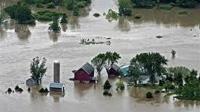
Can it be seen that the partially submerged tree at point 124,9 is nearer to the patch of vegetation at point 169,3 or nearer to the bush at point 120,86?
the patch of vegetation at point 169,3

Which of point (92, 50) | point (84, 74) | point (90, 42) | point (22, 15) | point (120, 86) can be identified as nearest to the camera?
point (120, 86)

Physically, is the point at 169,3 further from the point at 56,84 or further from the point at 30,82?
the point at 56,84

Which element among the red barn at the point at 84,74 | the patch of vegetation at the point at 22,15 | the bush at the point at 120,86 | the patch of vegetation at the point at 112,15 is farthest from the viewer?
the patch of vegetation at the point at 112,15

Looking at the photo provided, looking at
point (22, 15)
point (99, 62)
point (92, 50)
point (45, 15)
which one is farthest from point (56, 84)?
point (45, 15)

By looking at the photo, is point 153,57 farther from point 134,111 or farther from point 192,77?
point 134,111

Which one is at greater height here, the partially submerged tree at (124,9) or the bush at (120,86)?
the partially submerged tree at (124,9)

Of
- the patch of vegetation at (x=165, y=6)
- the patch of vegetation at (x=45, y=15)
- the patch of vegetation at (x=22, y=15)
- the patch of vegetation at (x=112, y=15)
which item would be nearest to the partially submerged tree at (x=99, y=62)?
the patch of vegetation at (x=22, y=15)

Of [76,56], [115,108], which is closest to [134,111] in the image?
[115,108]

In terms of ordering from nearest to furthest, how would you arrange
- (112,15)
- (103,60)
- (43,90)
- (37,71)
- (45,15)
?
(43,90)
(37,71)
(103,60)
(45,15)
(112,15)
